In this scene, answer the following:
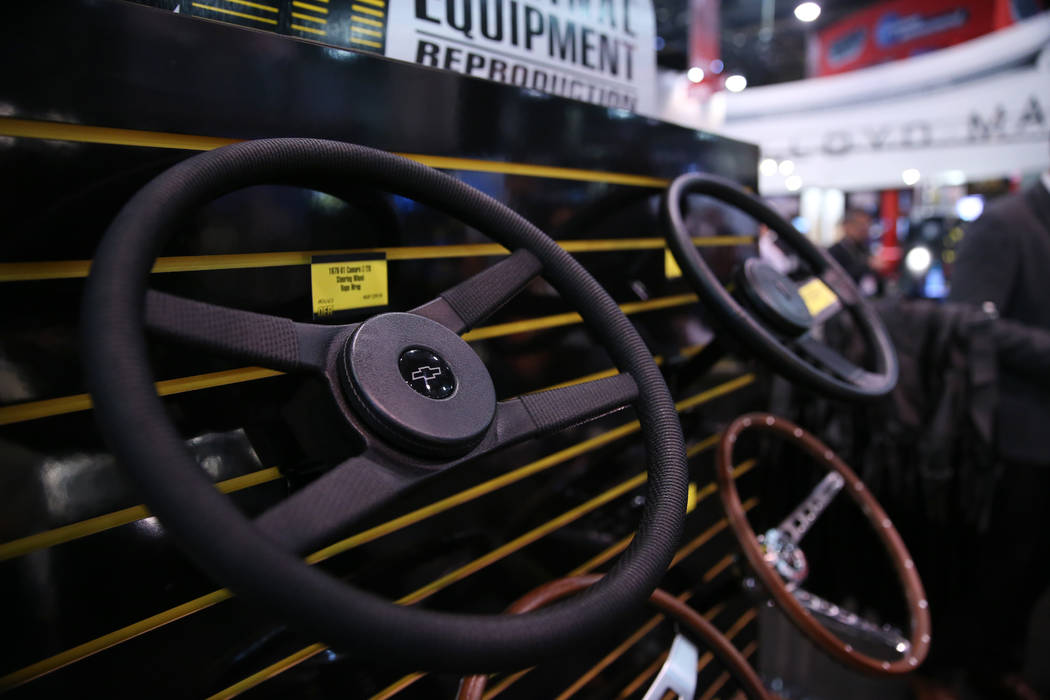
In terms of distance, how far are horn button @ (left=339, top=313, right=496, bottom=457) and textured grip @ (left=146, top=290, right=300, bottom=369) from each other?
0.06m

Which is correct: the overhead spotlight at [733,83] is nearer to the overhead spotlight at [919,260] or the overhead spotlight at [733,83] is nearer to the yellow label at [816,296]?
the overhead spotlight at [919,260]

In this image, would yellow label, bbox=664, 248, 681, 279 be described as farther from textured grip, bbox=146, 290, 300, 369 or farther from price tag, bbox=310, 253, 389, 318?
textured grip, bbox=146, 290, 300, 369

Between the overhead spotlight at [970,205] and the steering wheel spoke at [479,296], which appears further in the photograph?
the overhead spotlight at [970,205]

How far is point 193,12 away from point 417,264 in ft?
1.90

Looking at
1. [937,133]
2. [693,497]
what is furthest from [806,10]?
[693,497]

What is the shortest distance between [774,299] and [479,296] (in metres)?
0.64

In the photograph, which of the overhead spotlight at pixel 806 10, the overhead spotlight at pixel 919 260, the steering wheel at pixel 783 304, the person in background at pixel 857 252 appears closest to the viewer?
the steering wheel at pixel 783 304

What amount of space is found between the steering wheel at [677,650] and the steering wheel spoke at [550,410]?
10.7 inches

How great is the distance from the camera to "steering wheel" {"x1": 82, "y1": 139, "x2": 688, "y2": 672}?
A: 16.1 inches

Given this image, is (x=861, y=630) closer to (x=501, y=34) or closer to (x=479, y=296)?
(x=479, y=296)

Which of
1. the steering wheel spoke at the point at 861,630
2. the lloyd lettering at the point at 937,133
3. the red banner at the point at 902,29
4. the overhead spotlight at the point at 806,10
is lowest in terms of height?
the steering wheel spoke at the point at 861,630

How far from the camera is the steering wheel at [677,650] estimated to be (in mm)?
856

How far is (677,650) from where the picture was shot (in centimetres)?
92

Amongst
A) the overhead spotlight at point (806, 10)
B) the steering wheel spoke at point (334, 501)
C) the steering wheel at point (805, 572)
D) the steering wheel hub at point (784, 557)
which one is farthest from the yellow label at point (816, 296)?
the overhead spotlight at point (806, 10)
